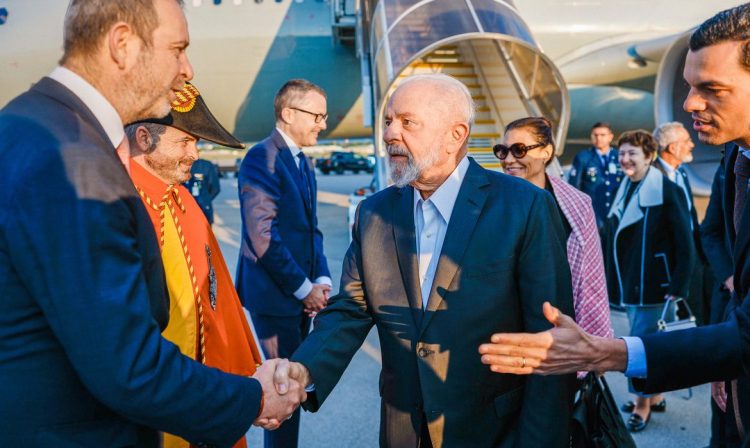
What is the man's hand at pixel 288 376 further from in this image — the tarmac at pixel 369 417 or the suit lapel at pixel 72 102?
the tarmac at pixel 369 417

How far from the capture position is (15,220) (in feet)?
3.23

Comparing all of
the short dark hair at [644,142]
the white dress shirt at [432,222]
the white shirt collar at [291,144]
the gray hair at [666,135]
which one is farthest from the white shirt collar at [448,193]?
the gray hair at [666,135]

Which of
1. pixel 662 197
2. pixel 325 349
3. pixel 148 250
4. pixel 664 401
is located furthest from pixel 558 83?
pixel 148 250

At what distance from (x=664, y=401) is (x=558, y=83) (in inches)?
155

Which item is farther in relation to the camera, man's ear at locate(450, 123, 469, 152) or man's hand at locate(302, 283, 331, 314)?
man's hand at locate(302, 283, 331, 314)

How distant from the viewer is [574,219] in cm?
246

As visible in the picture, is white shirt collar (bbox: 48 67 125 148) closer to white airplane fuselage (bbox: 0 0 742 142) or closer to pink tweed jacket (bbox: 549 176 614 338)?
pink tweed jacket (bbox: 549 176 614 338)

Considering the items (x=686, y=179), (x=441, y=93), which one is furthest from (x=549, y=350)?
(x=686, y=179)

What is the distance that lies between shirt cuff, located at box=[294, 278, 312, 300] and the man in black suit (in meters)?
1.59

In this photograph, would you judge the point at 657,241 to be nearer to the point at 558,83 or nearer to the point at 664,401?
the point at 664,401

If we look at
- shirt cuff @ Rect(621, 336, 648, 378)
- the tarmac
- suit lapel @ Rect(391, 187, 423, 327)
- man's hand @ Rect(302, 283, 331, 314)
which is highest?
suit lapel @ Rect(391, 187, 423, 327)

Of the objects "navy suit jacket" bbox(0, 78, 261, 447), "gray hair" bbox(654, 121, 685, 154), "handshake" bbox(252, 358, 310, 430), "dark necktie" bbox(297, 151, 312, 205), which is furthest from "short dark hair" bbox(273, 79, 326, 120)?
"gray hair" bbox(654, 121, 685, 154)

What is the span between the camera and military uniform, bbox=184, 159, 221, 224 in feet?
20.5

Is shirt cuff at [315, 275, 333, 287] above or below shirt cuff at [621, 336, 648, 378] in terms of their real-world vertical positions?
below
